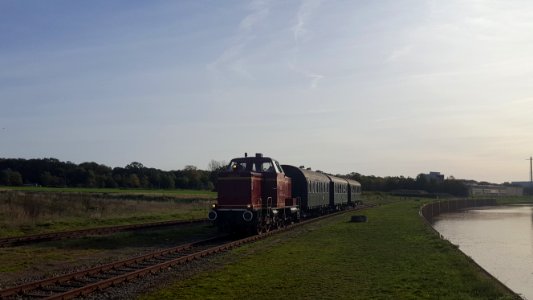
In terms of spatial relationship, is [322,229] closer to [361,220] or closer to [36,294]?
[361,220]

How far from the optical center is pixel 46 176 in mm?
119562

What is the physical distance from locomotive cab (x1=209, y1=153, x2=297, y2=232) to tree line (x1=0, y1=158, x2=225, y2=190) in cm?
8639

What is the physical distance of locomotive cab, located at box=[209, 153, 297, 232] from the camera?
982 inches

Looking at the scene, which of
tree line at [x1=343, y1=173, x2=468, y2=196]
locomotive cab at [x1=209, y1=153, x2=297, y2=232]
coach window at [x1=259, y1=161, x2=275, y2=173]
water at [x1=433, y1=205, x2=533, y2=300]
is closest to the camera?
water at [x1=433, y1=205, x2=533, y2=300]

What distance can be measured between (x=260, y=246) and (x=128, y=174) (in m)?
120

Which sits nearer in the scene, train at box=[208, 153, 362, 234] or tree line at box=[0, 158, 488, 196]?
train at box=[208, 153, 362, 234]

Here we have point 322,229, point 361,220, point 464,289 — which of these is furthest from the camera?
point 361,220

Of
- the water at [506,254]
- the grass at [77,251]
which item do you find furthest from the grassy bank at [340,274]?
the grass at [77,251]

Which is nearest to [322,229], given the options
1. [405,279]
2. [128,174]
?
[405,279]

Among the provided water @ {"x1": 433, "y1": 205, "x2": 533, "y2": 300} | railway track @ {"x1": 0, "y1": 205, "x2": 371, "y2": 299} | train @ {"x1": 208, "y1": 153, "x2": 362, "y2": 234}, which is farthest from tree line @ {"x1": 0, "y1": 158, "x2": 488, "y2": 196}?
railway track @ {"x1": 0, "y1": 205, "x2": 371, "y2": 299}

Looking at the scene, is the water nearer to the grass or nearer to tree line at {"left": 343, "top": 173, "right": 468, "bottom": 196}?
the grass

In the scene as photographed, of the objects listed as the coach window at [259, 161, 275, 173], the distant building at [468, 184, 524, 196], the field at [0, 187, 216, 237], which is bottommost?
the field at [0, 187, 216, 237]

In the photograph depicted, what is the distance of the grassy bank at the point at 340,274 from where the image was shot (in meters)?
12.3

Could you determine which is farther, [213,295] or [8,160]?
[8,160]
